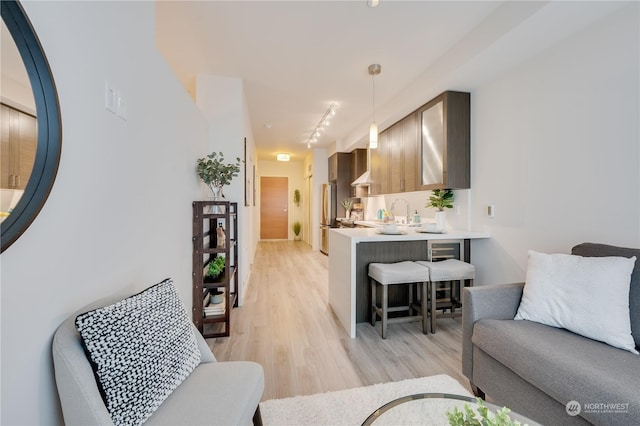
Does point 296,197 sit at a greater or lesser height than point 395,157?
lesser

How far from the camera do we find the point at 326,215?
656 cm

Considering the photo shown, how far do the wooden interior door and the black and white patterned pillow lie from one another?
8164 millimetres

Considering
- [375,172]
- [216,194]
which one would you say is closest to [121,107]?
[216,194]

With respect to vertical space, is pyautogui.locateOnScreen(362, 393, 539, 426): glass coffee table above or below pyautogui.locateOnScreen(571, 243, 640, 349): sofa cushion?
below

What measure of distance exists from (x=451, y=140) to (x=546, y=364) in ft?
7.44

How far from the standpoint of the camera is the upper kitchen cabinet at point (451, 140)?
9.54 feet

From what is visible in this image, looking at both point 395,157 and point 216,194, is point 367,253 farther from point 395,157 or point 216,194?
point 395,157

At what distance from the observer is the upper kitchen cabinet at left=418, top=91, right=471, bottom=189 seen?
2.91 m

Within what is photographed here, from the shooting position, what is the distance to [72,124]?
3.10 feet

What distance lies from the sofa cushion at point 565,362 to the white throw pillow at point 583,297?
0.06 m

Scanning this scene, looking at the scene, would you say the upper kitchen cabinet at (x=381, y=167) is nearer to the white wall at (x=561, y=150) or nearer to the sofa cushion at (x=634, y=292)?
the white wall at (x=561, y=150)

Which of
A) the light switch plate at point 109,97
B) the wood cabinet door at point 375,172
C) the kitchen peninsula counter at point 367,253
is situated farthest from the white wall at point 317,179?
the light switch plate at point 109,97

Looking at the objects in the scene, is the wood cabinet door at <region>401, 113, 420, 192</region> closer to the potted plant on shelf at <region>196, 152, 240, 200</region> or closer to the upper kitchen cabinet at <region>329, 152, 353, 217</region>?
the potted plant on shelf at <region>196, 152, 240, 200</region>

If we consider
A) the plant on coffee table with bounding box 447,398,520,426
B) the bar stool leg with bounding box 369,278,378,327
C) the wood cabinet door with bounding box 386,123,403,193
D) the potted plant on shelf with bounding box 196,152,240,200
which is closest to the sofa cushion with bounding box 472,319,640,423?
the plant on coffee table with bounding box 447,398,520,426
